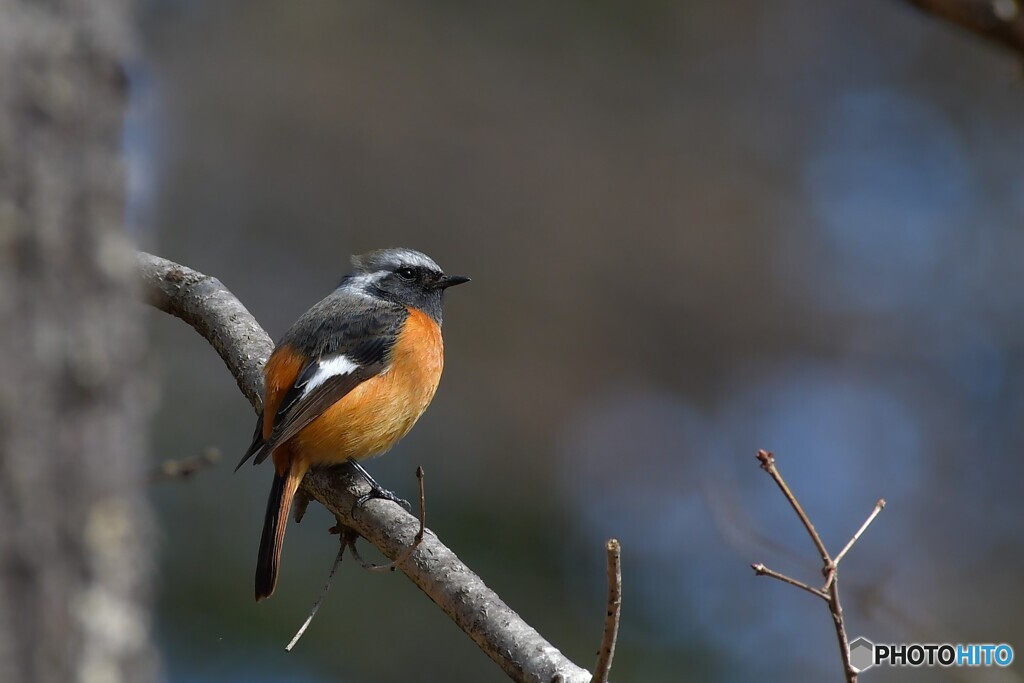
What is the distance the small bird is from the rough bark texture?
221 cm

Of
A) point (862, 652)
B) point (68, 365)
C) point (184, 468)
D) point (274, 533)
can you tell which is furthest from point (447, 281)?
point (68, 365)

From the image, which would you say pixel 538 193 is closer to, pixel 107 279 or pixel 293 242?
pixel 293 242

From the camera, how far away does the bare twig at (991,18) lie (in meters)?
1.75

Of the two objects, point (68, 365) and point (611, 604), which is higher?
point (68, 365)

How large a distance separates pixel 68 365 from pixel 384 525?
2.13 metres

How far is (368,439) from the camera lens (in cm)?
442

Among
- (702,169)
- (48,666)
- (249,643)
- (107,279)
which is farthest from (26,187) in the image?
(702,169)

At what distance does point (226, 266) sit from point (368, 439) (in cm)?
547

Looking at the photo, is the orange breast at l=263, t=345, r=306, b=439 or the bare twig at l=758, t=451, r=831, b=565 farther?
the orange breast at l=263, t=345, r=306, b=439

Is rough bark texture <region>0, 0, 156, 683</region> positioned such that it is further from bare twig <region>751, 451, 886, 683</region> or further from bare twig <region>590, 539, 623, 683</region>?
bare twig <region>751, 451, 886, 683</region>

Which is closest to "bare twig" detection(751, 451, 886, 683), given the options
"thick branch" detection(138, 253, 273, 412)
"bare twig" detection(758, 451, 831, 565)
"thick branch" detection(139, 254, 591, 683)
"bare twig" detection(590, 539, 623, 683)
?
"bare twig" detection(758, 451, 831, 565)

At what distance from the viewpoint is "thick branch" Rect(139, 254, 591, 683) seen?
2949mm

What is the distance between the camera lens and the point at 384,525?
3.52 meters

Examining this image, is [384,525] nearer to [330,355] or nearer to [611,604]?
[330,355]
